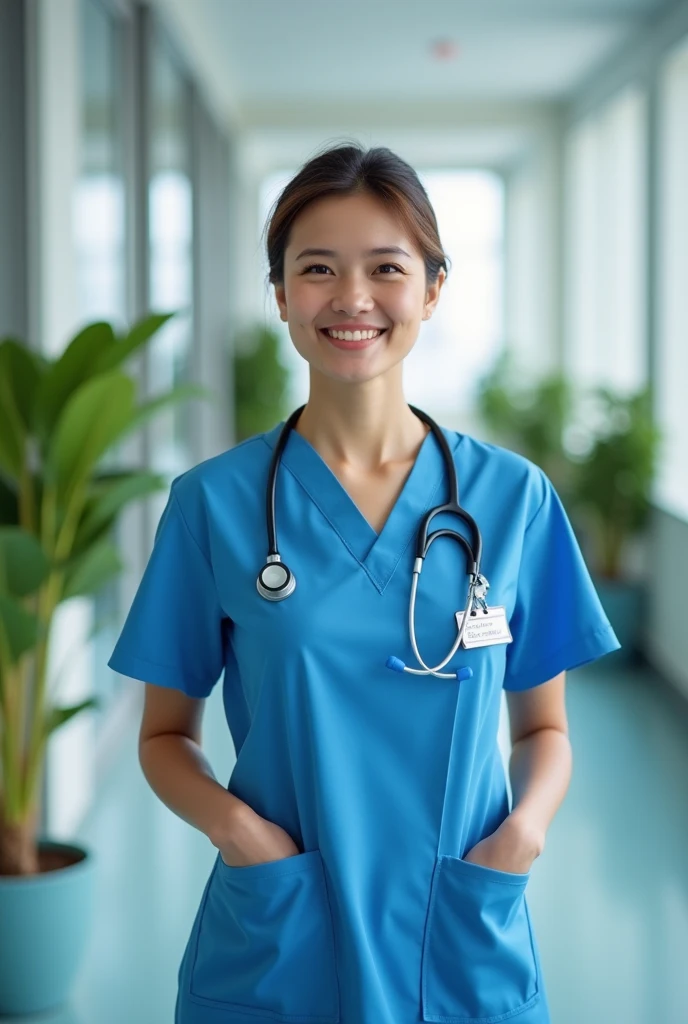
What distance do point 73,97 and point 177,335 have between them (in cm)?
240

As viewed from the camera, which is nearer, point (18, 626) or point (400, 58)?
point (18, 626)

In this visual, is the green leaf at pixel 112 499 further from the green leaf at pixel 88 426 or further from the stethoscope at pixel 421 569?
the stethoscope at pixel 421 569

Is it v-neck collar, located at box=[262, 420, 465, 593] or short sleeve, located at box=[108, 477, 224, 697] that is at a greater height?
v-neck collar, located at box=[262, 420, 465, 593]

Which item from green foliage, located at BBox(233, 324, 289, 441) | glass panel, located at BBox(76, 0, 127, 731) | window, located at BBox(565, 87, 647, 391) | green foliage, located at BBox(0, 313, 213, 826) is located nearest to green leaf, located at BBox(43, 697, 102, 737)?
green foliage, located at BBox(0, 313, 213, 826)

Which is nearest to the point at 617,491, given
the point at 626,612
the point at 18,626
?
the point at 626,612

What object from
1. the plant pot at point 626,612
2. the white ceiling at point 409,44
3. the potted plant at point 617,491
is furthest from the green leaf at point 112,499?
the white ceiling at point 409,44

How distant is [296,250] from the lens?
1.05 m

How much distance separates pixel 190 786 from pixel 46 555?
1.02 m

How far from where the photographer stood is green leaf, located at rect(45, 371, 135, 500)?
6.50ft

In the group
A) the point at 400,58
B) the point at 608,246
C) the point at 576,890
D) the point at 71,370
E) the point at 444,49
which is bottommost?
the point at 576,890

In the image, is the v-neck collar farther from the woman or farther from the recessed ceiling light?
the recessed ceiling light

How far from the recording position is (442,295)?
5.37 m

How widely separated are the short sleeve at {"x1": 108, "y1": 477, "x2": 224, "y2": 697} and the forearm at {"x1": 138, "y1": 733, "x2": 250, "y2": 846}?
0.20 feet

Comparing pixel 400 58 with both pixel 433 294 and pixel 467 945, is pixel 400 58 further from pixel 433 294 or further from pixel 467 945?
pixel 467 945
